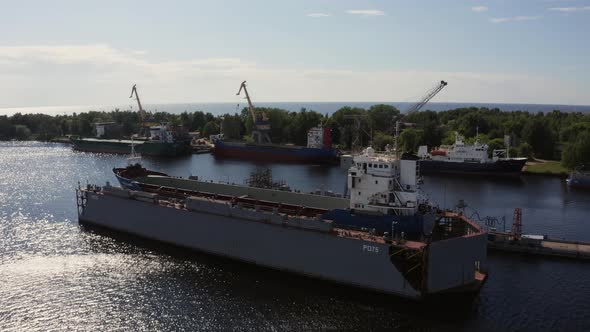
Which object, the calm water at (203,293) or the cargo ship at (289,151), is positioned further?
the cargo ship at (289,151)

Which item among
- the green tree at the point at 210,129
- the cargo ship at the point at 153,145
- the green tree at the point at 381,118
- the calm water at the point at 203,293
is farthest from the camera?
the green tree at the point at 210,129

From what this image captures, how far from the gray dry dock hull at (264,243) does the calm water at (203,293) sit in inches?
35.0

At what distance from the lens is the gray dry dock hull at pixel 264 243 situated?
31469mm

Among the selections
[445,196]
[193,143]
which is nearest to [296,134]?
[193,143]

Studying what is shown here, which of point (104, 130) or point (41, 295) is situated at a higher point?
point (104, 130)

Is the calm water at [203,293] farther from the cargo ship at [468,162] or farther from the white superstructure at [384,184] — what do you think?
the cargo ship at [468,162]

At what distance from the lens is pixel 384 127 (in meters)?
140

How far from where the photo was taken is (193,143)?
13612cm

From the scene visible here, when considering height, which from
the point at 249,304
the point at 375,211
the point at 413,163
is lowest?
the point at 249,304

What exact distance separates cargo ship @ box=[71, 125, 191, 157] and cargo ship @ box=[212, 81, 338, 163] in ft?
29.0

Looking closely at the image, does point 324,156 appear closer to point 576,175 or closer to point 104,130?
point 576,175

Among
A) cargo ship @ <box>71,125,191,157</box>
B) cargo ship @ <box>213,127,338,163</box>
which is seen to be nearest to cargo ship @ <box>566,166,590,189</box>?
cargo ship @ <box>213,127,338,163</box>

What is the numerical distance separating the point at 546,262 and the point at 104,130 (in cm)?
13958

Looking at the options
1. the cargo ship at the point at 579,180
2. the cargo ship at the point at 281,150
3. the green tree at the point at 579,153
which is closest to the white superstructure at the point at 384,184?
the cargo ship at the point at 579,180
